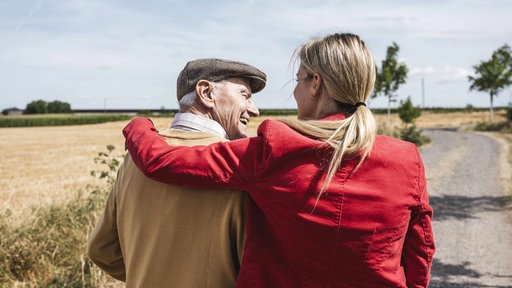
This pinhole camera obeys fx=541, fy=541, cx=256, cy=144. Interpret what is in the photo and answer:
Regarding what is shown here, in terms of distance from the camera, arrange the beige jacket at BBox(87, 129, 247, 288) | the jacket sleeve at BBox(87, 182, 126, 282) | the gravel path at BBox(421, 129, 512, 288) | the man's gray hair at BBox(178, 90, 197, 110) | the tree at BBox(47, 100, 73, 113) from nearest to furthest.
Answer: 1. the beige jacket at BBox(87, 129, 247, 288)
2. the man's gray hair at BBox(178, 90, 197, 110)
3. the jacket sleeve at BBox(87, 182, 126, 282)
4. the gravel path at BBox(421, 129, 512, 288)
5. the tree at BBox(47, 100, 73, 113)

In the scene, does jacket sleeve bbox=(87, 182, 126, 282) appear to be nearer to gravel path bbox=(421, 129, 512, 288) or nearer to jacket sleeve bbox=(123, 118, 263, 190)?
jacket sleeve bbox=(123, 118, 263, 190)

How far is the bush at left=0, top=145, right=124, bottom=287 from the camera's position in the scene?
4883 millimetres

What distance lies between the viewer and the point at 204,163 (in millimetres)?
1651

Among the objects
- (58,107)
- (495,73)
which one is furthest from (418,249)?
(58,107)

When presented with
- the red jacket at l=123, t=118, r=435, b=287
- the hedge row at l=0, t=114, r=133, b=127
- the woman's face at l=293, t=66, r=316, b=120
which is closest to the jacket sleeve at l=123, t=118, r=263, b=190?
the red jacket at l=123, t=118, r=435, b=287

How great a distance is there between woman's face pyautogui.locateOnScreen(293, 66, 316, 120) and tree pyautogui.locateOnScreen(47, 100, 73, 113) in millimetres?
109511

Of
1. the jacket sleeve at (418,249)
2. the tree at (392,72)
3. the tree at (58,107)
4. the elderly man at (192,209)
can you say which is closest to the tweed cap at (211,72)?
the elderly man at (192,209)

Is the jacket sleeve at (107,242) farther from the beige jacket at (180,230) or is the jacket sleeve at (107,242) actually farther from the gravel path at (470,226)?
the gravel path at (470,226)

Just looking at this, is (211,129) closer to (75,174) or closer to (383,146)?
(383,146)

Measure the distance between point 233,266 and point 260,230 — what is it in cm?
17

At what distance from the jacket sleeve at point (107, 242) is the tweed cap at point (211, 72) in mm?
504

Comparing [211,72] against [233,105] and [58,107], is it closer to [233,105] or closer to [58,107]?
[233,105]

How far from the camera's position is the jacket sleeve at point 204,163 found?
1634 mm

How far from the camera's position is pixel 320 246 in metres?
1.63
